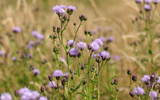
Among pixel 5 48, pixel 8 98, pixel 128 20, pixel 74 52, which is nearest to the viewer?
pixel 8 98

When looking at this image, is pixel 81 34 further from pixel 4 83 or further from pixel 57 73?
pixel 57 73

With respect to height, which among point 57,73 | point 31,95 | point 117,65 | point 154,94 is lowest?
point 31,95

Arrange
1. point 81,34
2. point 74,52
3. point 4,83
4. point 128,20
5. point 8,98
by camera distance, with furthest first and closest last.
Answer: point 128,20
point 81,34
point 4,83
point 74,52
point 8,98

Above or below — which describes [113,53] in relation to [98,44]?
above

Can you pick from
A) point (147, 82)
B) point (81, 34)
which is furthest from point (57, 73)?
point (81, 34)

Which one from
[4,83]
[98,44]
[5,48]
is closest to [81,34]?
[5,48]

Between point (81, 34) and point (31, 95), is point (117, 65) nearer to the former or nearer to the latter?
point (81, 34)

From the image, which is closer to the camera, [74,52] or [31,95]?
[31,95]

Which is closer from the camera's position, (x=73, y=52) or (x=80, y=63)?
(x=73, y=52)

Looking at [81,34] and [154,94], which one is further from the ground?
[81,34]
